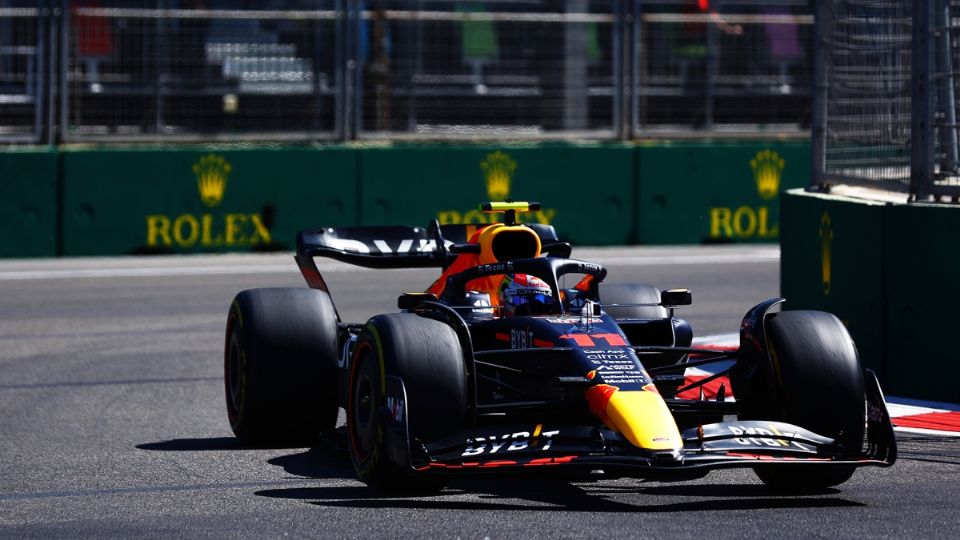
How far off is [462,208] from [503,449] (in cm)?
1194

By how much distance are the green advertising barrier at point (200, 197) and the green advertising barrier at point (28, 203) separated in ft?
0.47

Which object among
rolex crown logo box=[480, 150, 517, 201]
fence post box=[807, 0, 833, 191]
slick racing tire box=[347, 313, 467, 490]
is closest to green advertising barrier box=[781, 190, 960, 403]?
fence post box=[807, 0, 833, 191]

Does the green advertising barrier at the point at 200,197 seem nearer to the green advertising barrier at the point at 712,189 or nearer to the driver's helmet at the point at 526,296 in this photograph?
the green advertising barrier at the point at 712,189

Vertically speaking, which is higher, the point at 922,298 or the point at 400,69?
the point at 400,69

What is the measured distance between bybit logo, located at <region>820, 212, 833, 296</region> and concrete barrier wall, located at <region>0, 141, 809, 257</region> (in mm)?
7670

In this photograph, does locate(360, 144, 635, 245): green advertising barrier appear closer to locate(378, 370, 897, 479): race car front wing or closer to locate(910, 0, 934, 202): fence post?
locate(910, 0, 934, 202): fence post

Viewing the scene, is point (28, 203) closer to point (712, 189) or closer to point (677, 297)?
point (712, 189)

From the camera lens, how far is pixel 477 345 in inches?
316

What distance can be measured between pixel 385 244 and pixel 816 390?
126 inches

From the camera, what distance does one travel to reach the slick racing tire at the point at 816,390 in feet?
23.8

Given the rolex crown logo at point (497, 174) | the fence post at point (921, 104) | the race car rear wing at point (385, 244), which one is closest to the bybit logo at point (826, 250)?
the fence post at point (921, 104)

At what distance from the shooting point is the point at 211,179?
18125 millimetres

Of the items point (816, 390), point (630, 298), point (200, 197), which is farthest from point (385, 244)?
point (200, 197)

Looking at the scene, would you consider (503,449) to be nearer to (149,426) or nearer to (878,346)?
(149,426)
